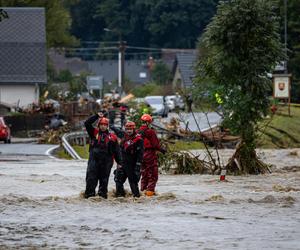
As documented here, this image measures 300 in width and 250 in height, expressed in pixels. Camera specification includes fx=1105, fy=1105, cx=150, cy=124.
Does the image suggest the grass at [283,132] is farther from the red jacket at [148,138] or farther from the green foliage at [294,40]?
the red jacket at [148,138]

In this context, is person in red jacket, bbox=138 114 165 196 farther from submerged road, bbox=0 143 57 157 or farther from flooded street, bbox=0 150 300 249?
submerged road, bbox=0 143 57 157

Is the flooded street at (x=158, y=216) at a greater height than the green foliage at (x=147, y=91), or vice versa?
the flooded street at (x=158, y=216)

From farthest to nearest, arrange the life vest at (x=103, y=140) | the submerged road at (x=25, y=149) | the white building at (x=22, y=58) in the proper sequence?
1. the white building at (x=22, y=58)
2. the submerged road at (x=25, y=149)
3. the life vest at (x=103, y=140)

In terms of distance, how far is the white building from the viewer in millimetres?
70812

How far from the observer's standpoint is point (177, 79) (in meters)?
121

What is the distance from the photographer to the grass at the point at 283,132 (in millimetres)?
49775

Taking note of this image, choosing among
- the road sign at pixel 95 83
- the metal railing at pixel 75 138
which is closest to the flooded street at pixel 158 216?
the metal railing at pixel 75 138

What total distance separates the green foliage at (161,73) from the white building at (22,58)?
5553 cm

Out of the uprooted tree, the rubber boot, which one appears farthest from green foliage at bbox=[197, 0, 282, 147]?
the rubber boot

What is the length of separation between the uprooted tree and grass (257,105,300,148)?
16.0m

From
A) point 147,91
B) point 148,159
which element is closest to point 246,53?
point 148,159

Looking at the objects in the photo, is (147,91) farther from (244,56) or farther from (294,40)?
(244,56)

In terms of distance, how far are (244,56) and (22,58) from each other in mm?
41703

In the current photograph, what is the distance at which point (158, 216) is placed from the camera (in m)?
18.4
